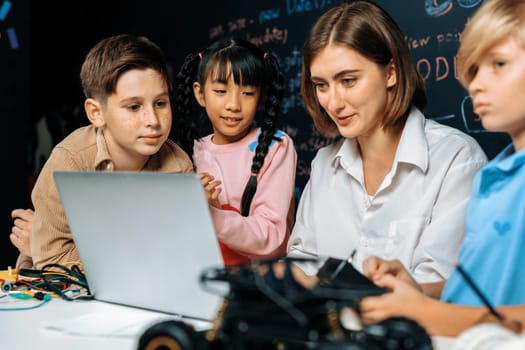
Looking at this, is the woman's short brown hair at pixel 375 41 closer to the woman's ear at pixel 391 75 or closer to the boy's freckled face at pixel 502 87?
the woman's ear at pixel 391 75

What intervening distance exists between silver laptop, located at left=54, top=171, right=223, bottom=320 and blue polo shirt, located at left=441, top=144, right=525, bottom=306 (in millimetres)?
538

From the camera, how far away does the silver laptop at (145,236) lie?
881 millimetres

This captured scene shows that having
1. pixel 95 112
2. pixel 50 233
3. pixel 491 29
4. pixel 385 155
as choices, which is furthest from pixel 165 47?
pixel 491 29

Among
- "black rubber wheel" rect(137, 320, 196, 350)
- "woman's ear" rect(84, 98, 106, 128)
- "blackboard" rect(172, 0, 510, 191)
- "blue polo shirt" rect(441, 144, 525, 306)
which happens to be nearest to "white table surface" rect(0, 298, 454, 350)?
"black rubber wheel" rect(137, 320, 196, 350)

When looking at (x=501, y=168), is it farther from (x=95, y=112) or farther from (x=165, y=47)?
(x=165, y=47)

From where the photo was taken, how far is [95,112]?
1.71 metres

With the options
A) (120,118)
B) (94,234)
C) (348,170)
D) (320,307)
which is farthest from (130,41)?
(320,307)

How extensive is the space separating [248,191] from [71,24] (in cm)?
312

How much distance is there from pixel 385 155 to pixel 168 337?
1.03 m

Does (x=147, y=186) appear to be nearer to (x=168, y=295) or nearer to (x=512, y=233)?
(x=168, y=295)

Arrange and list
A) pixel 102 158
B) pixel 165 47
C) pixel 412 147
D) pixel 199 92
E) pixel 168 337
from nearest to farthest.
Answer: pixel 168 337, pixel 412 147, pixel 102 158, pixel 199 92, pixel 165 47

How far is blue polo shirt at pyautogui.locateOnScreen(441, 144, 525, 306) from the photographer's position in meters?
1.10

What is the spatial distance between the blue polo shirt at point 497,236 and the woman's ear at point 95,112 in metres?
1.03

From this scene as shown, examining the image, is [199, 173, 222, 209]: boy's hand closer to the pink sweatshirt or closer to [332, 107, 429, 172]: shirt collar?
the pink sweatshirt
